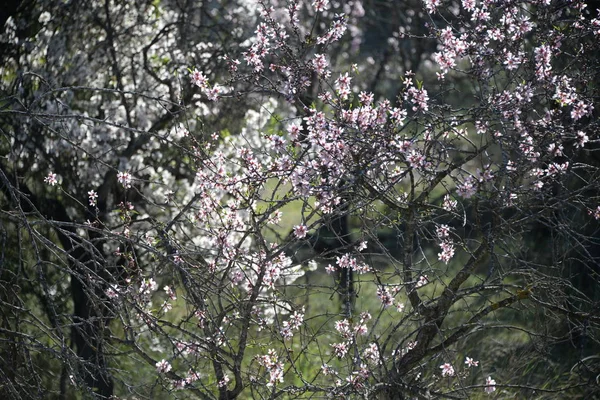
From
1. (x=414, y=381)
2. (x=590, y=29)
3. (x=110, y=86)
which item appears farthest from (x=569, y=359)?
(x=110, y=86)

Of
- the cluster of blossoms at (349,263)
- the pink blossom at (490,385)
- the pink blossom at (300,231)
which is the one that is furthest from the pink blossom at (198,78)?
the pink blossom at (490,385)

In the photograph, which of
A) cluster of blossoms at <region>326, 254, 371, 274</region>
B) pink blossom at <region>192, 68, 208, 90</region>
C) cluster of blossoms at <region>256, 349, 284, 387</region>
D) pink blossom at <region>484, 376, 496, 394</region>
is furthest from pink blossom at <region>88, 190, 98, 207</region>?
pink blossom at <region>484, 376, 496, 394</region>

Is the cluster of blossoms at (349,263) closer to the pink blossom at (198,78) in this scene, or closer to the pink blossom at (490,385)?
the pink blossom at (490,385)

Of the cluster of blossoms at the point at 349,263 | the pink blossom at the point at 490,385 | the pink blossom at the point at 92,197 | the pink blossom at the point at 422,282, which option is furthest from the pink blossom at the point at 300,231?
the pink blossom at the point at 92,197

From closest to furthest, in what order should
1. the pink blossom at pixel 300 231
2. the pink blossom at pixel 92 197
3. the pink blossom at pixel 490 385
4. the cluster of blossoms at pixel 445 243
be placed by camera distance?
the pink blossom at pixel 300 231 → the pink blossom at pixel 490 385 → the cluster of blossoms at pixel 445 243 → the pink blossom at pixel 92 197

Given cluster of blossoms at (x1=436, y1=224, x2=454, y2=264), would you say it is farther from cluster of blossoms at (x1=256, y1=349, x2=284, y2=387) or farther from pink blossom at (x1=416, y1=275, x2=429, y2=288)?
cluster of blossoms at (x1=256, y1=349, x2=284, y2=387)

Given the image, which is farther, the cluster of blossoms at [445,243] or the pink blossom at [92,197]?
the pink blossom at [92,197]

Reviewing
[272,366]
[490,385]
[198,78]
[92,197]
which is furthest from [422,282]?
[92,197]

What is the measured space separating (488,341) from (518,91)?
327cm

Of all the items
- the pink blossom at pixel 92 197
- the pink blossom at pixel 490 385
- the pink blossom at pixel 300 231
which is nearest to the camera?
the pink blossom at pixel 300 231

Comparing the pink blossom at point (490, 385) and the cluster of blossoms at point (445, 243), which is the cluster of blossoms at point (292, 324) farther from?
the pink blossom at point (490, 385)

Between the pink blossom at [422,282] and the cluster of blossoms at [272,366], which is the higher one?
the pink blossom at [422,282]

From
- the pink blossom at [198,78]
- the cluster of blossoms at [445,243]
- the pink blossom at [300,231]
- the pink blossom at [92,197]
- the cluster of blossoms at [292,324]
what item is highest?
the pink blossom at [198,78]

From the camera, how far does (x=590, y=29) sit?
390cm
